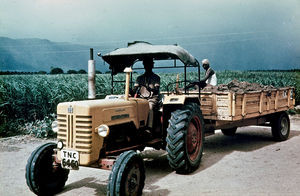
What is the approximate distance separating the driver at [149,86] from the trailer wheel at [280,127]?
452 centimetres

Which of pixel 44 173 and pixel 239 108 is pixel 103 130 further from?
pixel 239 108

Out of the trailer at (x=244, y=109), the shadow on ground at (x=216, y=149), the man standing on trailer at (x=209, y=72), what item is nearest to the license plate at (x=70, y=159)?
the shadow on ground at (x=216, y=149)

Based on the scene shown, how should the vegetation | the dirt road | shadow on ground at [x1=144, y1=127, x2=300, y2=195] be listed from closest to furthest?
the dirt road
shadow on ground at [x1=144, y1=127, x2=300, y2=195]
the vegetation

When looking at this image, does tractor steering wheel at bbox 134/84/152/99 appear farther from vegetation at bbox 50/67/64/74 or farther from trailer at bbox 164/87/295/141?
vegetation at bbox 50/67/64/74

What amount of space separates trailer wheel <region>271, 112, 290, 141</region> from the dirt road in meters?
0.24

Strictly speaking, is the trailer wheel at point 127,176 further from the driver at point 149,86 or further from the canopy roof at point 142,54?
the canopy roof at point 142,54

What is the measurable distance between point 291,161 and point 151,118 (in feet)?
10.8

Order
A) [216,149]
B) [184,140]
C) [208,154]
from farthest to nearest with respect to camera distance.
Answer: [216,149] < [208,154] < [184,140]

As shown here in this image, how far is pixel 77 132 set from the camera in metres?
4.95

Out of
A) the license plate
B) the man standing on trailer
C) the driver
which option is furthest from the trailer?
the license plate

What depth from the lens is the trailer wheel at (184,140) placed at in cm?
609

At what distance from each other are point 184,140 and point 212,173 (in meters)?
0.93

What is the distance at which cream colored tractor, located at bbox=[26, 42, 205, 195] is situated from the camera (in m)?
4.87

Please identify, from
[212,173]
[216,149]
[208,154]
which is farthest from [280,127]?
[212,173]
